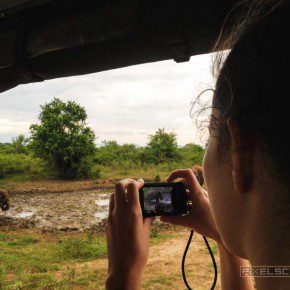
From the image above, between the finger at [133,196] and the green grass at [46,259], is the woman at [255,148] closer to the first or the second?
the finger at [133,196]

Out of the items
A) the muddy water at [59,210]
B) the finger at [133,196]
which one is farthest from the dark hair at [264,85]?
the muddy water at [59,210]

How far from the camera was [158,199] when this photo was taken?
2.49ft

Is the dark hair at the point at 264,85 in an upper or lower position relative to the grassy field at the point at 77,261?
upper

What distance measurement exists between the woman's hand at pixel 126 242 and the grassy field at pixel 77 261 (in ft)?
8.79

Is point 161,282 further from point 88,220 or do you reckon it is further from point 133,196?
point 88,220

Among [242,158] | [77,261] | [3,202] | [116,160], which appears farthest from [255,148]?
[116,160]

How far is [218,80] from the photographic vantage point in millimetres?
462

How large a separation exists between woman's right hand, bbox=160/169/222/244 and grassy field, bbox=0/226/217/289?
252cm

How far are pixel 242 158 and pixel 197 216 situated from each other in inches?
15.2

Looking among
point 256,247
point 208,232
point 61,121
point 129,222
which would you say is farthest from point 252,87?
point 61,121

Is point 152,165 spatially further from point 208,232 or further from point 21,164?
point 208,232

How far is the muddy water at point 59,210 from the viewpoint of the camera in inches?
224

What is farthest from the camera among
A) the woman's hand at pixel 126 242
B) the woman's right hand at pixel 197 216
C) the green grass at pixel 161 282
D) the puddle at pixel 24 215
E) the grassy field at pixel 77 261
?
the puddle at pixel 24 215
